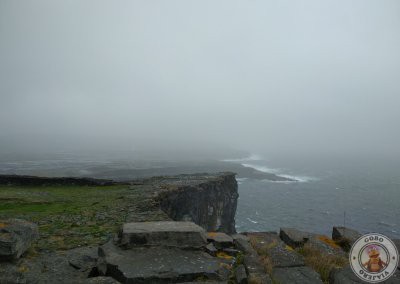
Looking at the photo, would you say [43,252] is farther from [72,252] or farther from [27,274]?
[27,274]

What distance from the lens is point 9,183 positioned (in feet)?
75.9

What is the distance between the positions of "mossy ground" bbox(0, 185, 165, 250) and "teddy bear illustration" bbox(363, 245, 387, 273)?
707 centimetres

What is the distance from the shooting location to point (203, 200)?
29.3 meters

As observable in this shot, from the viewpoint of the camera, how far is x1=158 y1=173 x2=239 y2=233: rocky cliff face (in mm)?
21641

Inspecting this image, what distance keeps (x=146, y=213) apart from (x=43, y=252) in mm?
5737

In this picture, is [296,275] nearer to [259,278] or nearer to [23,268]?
[259,278]

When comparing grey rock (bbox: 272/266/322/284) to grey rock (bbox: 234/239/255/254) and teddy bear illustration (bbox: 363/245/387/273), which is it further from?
teddy bear illustration (bbox: 363/245/387/273)

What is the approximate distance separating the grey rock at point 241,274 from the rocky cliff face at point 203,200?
1205cm

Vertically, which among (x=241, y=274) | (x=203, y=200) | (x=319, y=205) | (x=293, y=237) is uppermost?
(x=241, y=274)

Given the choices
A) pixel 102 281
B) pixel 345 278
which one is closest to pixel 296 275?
pixel 345 278

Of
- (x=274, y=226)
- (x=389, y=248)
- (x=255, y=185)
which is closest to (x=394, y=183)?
(x=255, y=185)

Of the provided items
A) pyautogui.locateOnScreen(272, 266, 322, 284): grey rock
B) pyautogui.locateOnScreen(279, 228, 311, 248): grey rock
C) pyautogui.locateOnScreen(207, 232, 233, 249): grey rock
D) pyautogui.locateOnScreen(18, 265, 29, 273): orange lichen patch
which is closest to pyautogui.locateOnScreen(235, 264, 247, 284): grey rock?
pyautogui.locateOnScreen(272, 266, 322, 284): grey rock

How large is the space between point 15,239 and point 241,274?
4.70 meters

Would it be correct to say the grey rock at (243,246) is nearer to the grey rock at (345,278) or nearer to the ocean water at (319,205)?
the grey rock at (345,278)
